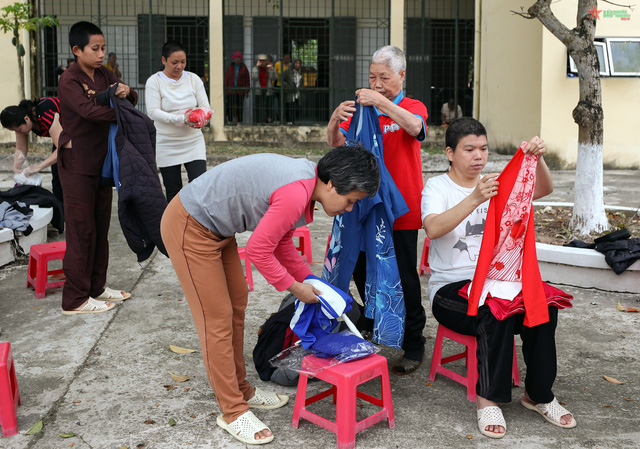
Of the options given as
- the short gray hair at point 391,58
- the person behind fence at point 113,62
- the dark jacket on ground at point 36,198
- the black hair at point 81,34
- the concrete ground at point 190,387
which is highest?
the person behind fence at point 113,62

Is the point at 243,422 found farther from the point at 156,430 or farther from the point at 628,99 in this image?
the point at 628,99

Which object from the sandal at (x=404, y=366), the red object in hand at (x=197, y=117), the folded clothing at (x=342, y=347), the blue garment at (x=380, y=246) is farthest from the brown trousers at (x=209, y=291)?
the red object in hand at (x=197, y=117)

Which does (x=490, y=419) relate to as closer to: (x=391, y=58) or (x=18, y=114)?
(x=391, y=58)

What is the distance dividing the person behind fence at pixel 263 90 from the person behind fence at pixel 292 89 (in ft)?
1.05

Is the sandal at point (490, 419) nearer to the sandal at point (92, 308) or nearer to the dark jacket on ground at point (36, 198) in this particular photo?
the sandal at point (92, 308)

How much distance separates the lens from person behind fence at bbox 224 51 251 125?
14.7m

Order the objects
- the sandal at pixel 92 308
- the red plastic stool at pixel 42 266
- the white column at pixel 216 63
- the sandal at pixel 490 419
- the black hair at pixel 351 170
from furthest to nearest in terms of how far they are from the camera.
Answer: the white column at pixel 216 63
the red plastic stool at pixel 42 266
the sandal at pixel 92 308
the sandal at pixel 490 419
the black hair at pixel 351 170

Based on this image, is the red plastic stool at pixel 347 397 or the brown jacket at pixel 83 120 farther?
the brown jacket at pixel 83 120

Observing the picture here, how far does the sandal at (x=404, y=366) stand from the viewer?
3.73 m

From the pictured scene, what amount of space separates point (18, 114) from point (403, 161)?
3677mm

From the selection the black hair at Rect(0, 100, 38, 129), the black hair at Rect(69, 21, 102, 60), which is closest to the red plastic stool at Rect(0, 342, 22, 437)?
the black hair at Rect(69, 21, 102, 60)

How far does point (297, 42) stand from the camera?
614 inches

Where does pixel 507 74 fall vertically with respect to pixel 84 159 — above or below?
above

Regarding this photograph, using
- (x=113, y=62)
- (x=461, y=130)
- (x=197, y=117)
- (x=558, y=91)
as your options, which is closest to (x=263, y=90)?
(x=113, y=62)
